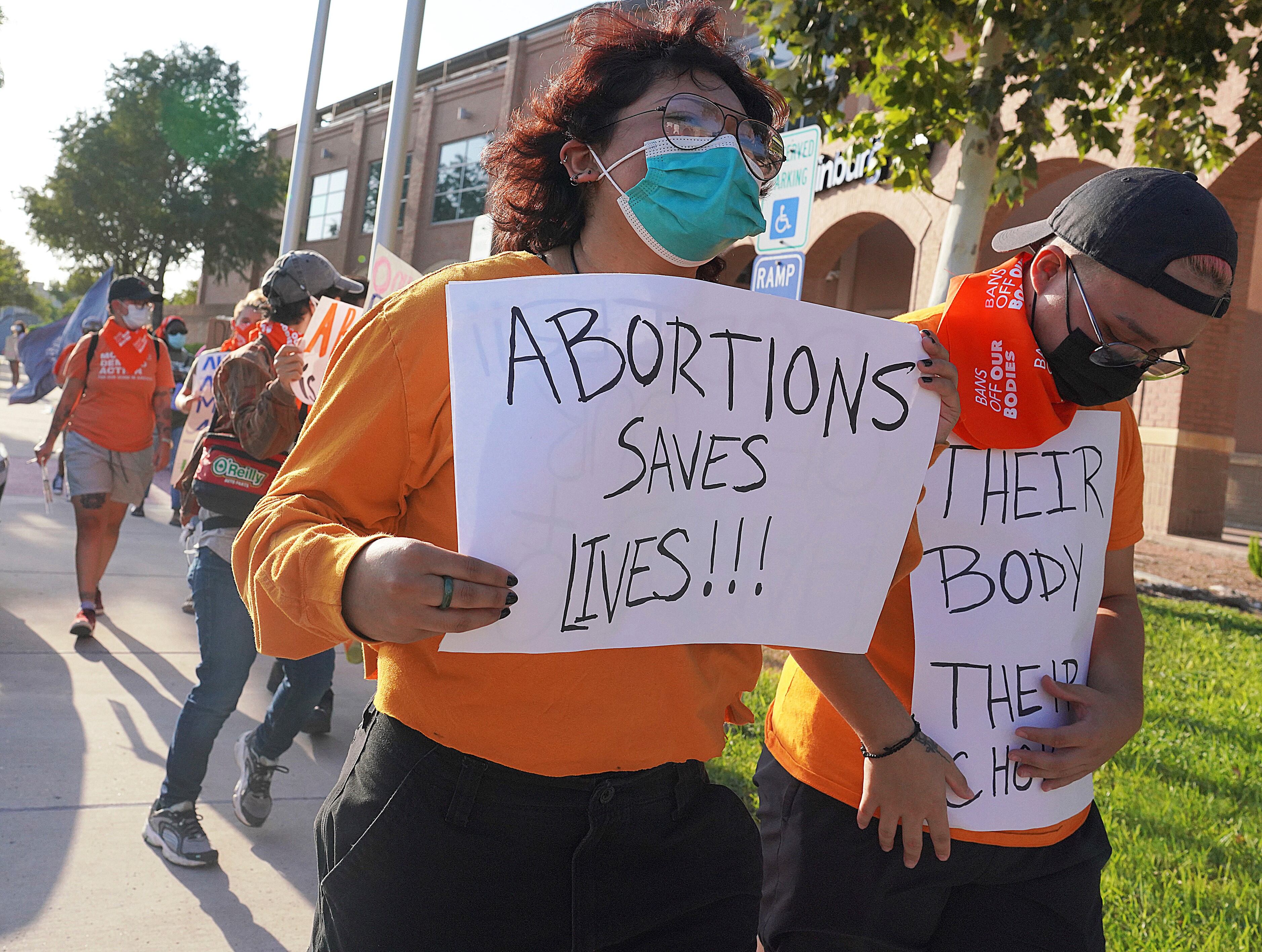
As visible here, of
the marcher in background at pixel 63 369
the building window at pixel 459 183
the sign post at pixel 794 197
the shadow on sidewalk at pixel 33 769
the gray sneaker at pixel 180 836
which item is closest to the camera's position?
the shadow on sidewalk at pixel 33 769

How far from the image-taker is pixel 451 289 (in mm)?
1272

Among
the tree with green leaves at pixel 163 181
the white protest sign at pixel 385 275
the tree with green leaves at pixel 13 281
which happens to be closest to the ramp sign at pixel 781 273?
the white protest sign at pixel 385 275

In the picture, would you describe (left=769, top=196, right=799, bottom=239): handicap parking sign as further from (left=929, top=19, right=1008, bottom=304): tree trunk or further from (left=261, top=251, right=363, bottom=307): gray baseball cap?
(left=261, top=251, right=363, bottom=307): gray baseball cap

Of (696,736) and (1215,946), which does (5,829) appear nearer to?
(696,736)

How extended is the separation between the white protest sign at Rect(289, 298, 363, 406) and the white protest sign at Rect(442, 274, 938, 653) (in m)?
2.62

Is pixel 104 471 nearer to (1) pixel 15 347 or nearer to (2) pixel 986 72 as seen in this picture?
(2) pixel 986 72

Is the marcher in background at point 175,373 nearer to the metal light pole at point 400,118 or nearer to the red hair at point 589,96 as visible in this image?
the metal light pole at point 400,118

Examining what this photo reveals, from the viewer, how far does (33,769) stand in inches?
156

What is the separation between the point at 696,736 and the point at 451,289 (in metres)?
0.76

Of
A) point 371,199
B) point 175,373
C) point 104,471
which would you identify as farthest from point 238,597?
point 371,199

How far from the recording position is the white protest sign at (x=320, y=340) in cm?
379

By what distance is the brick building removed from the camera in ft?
42.3

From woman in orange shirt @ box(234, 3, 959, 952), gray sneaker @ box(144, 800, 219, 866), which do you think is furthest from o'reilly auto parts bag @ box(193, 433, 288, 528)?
woman in orange shirt @ box(234, 3, 959, 952)

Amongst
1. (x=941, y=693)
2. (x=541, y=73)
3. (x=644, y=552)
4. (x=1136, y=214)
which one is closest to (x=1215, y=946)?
(x=941, y=693)
